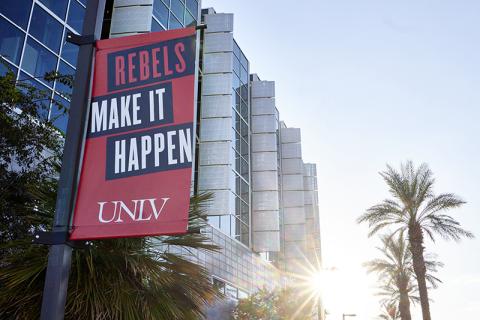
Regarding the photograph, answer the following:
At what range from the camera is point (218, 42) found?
35094mm

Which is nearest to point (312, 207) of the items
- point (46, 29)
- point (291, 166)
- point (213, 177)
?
point (291, 166)

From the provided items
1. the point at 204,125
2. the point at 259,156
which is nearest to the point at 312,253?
the point at 259,156

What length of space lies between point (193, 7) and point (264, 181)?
16199 mm

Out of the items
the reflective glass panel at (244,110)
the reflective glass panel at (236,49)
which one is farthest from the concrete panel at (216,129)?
the reflective glass panel at (236,49)

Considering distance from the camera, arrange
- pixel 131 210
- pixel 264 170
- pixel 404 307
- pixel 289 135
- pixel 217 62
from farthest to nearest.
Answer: pixel 289 135 → pixel 264 170 → pixel 404 307 → pixel 217 62 → pixel 131 210

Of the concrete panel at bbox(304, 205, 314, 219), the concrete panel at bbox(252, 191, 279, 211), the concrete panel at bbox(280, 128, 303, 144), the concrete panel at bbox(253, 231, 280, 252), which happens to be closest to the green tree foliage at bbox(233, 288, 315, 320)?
the concrete panel at bbox(253, 231, 280, 252)

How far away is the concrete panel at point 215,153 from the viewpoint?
31.8 meters

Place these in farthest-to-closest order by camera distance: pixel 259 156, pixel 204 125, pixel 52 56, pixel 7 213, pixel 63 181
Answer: pixel 259 156
pixel 204 125
pixel 52 56
pixel 7 213
pixel 63 181

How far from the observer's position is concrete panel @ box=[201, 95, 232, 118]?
32.8 meters

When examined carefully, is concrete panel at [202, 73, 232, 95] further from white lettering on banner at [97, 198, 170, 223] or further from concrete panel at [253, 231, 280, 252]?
white lettering on banner at [97, 198, 170, 223]

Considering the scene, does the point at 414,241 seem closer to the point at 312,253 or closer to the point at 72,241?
the point at 72,241

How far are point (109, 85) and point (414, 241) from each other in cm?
2334

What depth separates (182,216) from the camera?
3.75 meters

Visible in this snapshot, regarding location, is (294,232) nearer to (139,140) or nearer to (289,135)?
(289,135)
